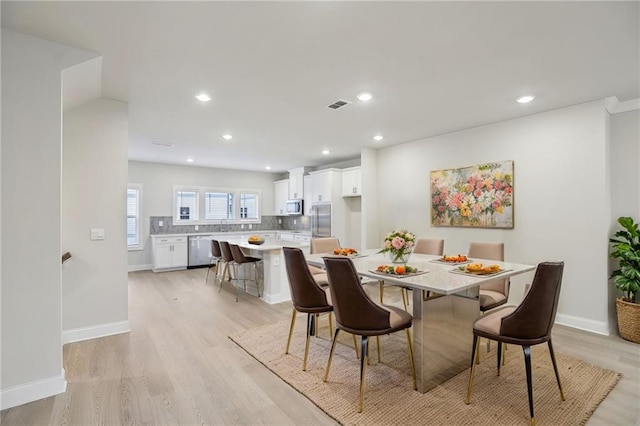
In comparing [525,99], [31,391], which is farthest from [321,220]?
[31,391]

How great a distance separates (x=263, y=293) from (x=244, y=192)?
4433 mm

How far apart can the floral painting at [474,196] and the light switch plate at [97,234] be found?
4434 millimetres

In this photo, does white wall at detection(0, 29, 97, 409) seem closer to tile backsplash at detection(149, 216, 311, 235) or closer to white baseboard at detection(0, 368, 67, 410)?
white baseboard at detection(0, 368, 67, 410)

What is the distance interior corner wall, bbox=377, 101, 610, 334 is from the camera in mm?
3514

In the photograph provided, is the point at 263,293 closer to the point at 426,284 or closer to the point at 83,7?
the point at 426,284

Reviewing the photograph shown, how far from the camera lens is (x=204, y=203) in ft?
26.9

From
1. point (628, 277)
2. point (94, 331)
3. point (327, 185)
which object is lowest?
point (94, 331)

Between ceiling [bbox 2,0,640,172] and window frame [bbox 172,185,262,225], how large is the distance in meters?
3.72

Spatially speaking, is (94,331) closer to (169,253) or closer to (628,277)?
(169,253)

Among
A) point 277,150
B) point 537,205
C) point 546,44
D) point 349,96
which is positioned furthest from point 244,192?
point 546,44

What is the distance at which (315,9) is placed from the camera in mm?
1975

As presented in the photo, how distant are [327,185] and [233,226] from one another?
315 centimetres


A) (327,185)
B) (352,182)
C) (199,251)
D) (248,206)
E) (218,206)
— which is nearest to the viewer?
(352,182)

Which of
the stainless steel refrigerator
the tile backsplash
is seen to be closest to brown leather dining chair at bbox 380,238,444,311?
the stainless steel refrigerator
